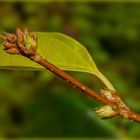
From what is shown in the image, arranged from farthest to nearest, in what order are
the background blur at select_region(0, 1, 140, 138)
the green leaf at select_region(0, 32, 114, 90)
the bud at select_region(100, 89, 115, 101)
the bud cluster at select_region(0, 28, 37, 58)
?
the background blur at select_region(0, 1, 140, 138) → the green leaf at select_region(0, 32, 114, 90) → the bud at select_region(100, 89, 115, 101) → the bud cluster at select_region(0, 28, 37, 58)

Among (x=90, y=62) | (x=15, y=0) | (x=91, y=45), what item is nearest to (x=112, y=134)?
(x=90, y=62)

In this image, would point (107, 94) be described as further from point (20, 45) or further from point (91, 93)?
point (20, 45)

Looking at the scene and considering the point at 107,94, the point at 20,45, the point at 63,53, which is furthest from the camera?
the point at 63,53

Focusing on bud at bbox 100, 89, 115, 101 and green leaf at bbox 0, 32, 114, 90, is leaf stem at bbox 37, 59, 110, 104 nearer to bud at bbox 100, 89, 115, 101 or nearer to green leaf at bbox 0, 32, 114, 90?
bud at bbox 100, 89, 115, 101

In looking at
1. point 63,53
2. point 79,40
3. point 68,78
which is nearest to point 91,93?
point 68,78

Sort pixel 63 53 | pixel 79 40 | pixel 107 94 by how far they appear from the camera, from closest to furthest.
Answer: pixel 107 94
pixel 63 53
pixel 79 40

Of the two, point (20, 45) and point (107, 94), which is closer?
point (20, 45)

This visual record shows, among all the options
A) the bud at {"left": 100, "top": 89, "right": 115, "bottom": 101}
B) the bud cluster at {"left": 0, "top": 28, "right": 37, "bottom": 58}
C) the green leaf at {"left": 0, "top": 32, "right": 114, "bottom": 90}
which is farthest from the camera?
the green leaf at {"left": 0, "top": 32, "right": 114, "bottom": 90}

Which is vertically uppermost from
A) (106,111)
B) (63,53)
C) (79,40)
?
(79,40)

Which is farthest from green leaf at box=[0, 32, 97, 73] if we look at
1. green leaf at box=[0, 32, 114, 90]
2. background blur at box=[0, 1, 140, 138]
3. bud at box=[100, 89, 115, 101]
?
background blur at box=[0, 1, 140, 138]
